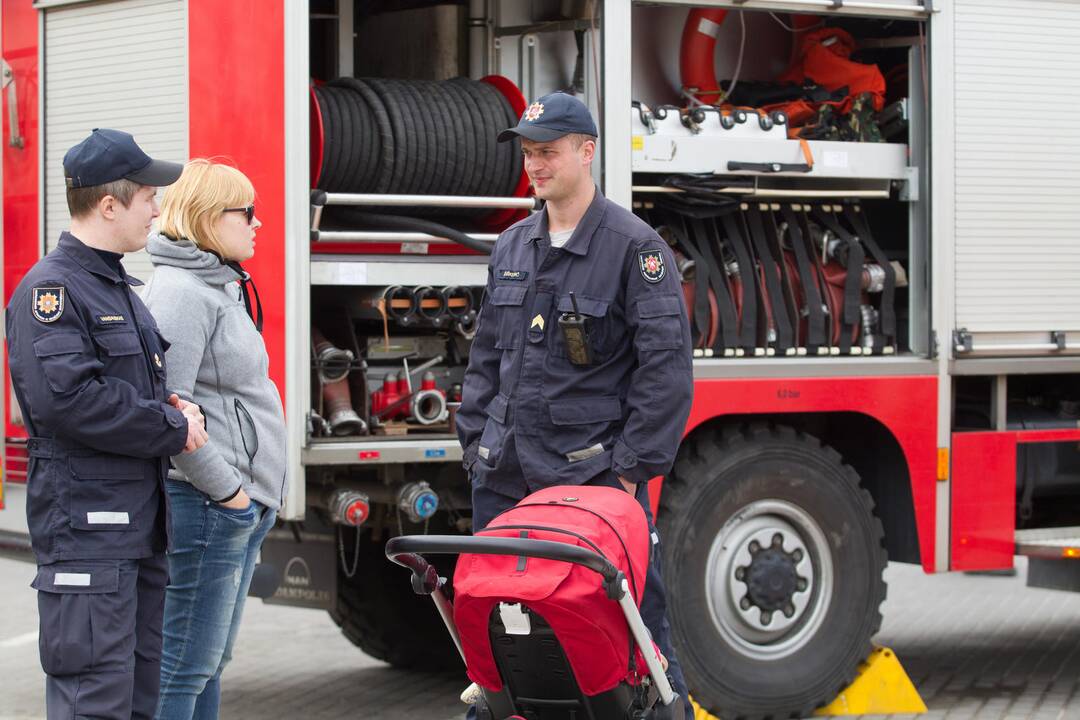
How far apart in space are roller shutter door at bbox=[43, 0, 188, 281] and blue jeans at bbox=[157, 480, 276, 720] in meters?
1.89

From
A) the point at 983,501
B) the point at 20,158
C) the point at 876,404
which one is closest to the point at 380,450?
the point at 20,158

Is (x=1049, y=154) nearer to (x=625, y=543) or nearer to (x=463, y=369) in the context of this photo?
(x=463, y=369)

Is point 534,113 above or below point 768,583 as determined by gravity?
above

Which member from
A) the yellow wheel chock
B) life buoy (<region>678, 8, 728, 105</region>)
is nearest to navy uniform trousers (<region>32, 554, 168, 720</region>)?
the yellow wheel chock

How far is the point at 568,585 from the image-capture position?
3793mm

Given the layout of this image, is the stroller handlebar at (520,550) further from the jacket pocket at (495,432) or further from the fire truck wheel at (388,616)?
the fire truck wheel at (388,616)

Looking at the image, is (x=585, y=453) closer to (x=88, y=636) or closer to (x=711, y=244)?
(x=88, y=636)

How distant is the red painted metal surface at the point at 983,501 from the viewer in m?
6.73

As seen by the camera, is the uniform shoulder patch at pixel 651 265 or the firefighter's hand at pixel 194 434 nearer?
the firefighter's hand at pixel 194 434

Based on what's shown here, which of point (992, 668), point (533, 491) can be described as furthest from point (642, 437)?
point (992, 668)

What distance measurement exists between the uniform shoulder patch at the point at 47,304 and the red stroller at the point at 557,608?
0.96m

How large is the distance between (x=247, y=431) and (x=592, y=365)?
99 centimetres

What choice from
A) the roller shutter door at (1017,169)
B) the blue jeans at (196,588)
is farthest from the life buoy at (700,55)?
the blue jeans at (196,588)

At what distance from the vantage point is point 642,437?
4.55 m
